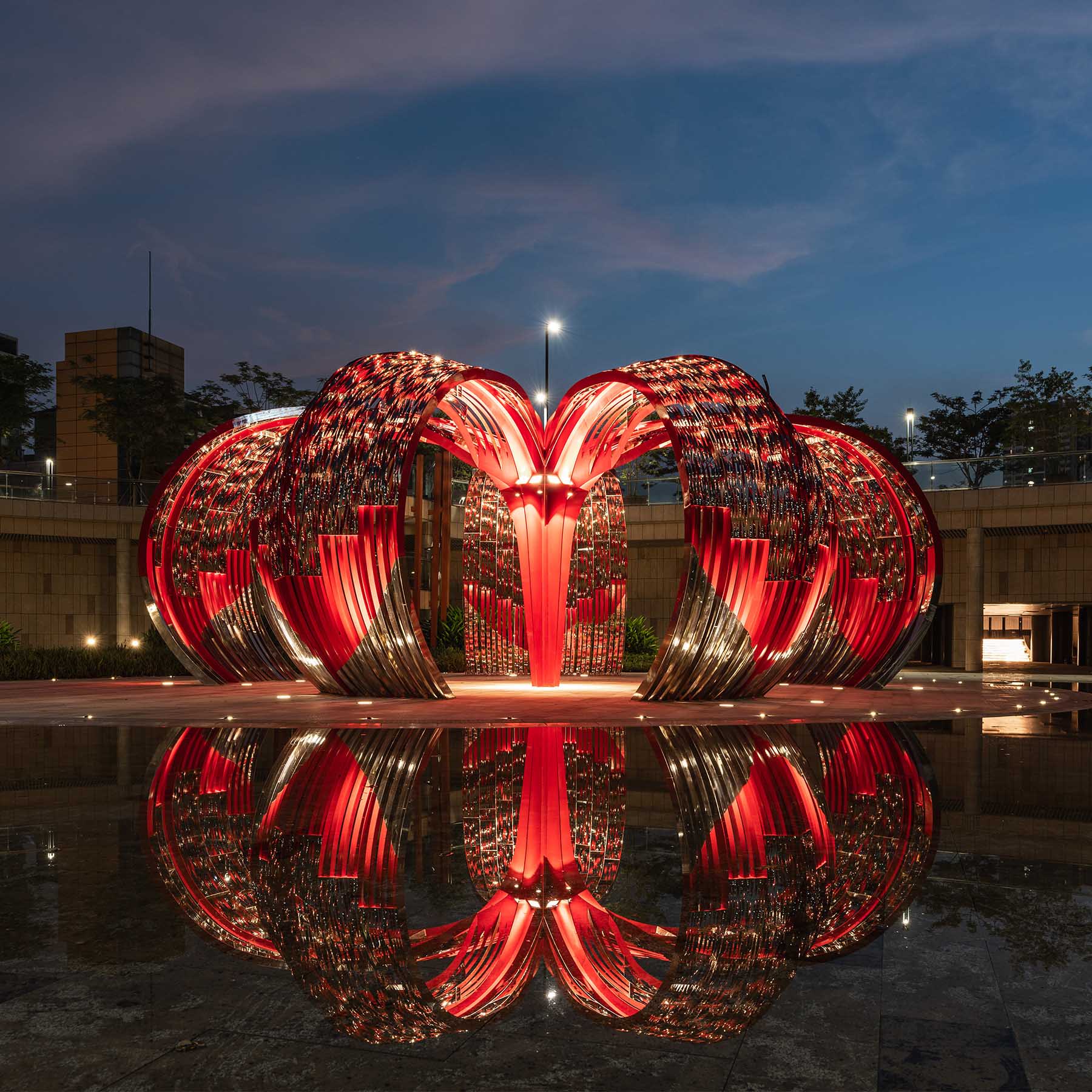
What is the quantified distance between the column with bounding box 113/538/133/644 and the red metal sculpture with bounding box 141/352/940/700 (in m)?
18.2

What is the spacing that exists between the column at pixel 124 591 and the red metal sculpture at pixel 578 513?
18239 mm

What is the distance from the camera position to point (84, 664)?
2419 centimetres

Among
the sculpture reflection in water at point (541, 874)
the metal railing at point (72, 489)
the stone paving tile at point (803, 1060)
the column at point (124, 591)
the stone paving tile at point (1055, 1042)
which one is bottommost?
the sculpture reflection in water at point (541, 874)

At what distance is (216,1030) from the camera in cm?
338

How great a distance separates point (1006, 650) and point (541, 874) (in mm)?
35099

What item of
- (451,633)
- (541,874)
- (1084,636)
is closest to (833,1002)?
(541,874)

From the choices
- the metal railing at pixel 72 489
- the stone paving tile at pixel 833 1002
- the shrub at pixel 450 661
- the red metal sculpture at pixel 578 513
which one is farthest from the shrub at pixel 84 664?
the stone paving tile at pixel 833 1002

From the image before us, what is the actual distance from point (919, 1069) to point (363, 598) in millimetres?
11955

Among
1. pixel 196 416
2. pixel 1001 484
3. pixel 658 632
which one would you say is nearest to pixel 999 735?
pixel 1001 484

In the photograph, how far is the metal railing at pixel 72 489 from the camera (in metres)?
31.0

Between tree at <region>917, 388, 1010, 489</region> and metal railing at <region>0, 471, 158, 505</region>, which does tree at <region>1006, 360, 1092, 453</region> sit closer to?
tree at <region>917, 388, 1010, 489</region>

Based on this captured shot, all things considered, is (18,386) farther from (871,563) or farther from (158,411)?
(871,563)

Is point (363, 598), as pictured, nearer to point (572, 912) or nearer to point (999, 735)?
point (999, 735)

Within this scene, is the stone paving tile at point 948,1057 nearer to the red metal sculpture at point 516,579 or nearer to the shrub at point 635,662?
the red metal sculpture at point 516,579
